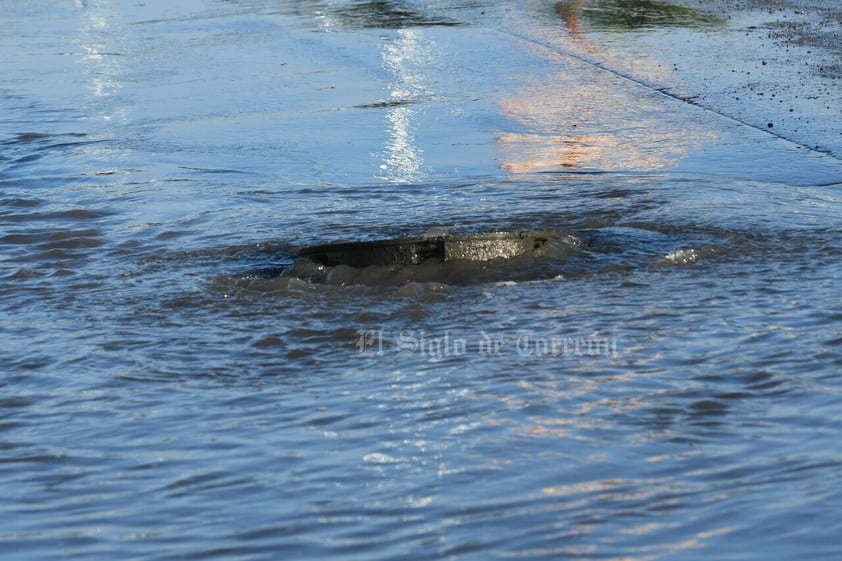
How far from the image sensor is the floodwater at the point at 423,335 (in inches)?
148

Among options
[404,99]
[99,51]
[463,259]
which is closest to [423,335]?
[463,259]

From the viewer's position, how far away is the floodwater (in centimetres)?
377

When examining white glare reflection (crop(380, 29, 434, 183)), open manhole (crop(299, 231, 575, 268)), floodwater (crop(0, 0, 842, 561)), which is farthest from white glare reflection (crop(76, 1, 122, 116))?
open manhole (crop(299, 231, 575, 268))

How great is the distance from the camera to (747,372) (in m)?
4.78

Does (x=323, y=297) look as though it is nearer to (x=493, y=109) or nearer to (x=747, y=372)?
(x=747, y=372)

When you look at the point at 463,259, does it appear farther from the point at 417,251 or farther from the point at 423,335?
the point at 423,335

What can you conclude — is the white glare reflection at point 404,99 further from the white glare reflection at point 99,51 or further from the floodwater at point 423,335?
the white glare reflection at point 99,51

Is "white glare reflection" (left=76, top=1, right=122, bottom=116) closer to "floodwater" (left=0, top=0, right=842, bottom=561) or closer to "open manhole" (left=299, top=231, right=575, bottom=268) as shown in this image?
"floodwater" (left=0, top=0, right=842, bottom=561)

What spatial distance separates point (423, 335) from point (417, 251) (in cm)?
104

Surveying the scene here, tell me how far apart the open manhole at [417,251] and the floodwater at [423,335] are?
0.13 meters

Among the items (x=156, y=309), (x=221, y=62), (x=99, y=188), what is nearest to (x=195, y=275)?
(x=156, y=309)

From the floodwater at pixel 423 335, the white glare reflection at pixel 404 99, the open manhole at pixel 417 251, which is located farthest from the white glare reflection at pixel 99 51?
the open manhole at pixel 417 251

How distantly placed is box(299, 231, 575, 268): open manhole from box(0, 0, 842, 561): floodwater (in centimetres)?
13

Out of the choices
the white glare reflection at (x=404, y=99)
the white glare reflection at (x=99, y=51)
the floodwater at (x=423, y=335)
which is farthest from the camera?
the white glare reflection at (x=99, y=51)
